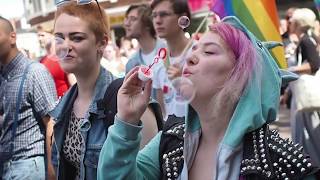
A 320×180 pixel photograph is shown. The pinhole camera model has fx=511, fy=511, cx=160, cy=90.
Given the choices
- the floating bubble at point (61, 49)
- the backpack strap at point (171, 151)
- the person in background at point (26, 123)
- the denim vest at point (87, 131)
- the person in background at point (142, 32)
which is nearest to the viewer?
the backpack strap at point (171, 151)

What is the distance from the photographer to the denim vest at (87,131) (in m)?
2.38

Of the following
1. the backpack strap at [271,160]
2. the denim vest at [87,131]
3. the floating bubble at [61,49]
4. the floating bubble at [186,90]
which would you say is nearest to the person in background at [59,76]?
the denim vest at [87,131]

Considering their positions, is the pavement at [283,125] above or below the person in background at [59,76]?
below

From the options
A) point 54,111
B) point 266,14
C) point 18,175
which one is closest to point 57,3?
point 54,111

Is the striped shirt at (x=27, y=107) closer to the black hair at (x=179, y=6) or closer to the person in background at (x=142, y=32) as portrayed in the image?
the black hair at (x=179, y=6)

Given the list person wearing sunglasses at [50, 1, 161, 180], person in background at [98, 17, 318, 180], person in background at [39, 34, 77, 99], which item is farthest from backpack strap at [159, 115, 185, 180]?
person in background at [39, 34, 77, 99]

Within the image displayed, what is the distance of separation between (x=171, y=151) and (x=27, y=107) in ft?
5.15

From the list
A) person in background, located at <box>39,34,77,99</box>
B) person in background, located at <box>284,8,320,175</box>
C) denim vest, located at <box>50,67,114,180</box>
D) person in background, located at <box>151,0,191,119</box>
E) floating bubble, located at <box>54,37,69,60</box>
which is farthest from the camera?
person in background, located at <box>39,34,77,99</box>

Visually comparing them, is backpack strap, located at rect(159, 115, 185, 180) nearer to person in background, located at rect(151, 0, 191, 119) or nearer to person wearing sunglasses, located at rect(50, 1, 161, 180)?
person wearing sunglasses, located at rect(50, 1, 161, 180)

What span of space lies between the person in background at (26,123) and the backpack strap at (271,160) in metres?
1.72

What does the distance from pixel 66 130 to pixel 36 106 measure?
640mm

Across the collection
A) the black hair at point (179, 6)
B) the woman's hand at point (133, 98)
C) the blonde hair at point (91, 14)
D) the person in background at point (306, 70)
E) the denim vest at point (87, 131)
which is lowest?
the person in background at point (306, 70)

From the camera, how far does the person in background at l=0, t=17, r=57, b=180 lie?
3.07 metres

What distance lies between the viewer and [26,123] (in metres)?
3.11
